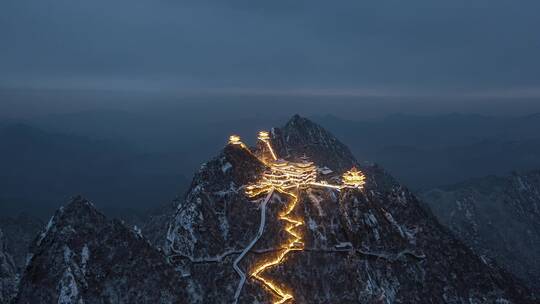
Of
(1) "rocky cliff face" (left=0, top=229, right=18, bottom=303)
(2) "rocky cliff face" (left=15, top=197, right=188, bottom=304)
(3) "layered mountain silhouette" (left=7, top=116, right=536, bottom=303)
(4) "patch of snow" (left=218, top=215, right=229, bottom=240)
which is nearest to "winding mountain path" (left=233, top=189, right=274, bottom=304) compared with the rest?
(3) "layered mountain silhouette" (left=7, top=116, right=536, bottom=303)

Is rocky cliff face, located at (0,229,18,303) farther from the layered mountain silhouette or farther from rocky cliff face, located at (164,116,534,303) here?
rocky cliff face, located at (164,116,534,303)

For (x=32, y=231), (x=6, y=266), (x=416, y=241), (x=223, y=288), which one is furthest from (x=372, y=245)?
(x=32, y=231)

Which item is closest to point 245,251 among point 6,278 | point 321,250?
point 321,250

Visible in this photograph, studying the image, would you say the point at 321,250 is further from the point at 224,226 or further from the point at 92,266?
the point at 92,266

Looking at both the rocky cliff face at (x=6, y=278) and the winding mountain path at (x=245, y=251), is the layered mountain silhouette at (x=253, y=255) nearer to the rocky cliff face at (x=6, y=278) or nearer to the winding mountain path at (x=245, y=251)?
the winding mountain path at (x=245, y=251)

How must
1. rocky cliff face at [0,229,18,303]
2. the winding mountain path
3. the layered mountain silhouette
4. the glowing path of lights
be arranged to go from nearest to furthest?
the layered mountain silhouette < the winding mountain path < the glowing path of lights < rocky cliff face at [0,229,18,303]

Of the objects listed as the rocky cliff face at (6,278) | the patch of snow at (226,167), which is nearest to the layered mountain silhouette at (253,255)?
the patch of snow at (226,167)
